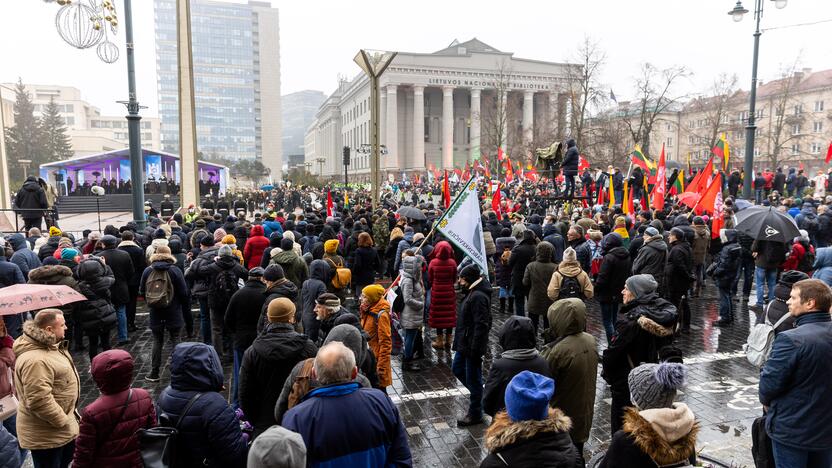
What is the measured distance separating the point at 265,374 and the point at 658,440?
273 cm

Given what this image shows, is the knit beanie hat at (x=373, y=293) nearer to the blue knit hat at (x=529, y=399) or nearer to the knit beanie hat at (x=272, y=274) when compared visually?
the knit beanie hat at (x=272, y=274)

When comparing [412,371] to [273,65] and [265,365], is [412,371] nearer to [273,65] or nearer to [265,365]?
[265,365]

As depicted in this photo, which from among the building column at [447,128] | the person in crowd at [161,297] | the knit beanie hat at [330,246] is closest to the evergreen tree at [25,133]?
the building column at [447,128]

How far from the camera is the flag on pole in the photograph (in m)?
6.12

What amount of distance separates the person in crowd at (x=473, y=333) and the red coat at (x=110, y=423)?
3.26 meters

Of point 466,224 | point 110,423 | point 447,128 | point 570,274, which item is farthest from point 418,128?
point 110,423

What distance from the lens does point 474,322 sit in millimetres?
5473

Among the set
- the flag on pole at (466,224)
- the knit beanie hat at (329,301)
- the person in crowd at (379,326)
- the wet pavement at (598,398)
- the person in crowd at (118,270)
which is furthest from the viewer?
the person in crowd at (118,270)

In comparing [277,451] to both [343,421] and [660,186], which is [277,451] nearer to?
[343,421]

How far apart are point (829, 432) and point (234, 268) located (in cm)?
655

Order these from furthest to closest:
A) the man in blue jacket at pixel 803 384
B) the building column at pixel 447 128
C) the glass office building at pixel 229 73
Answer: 1. the glass office building at pixel 229 73
2. the building column at pixel 447 128
3. the man in blue jacket at pixel 803 384

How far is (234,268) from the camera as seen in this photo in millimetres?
7109

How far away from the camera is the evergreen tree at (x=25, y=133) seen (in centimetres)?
6606

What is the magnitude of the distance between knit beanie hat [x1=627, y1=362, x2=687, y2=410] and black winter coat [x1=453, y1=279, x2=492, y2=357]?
2.63 metres
